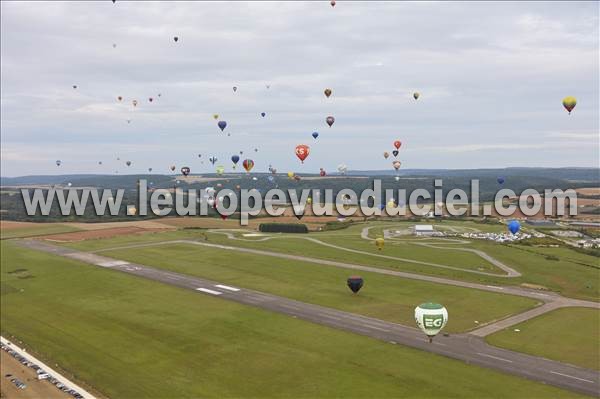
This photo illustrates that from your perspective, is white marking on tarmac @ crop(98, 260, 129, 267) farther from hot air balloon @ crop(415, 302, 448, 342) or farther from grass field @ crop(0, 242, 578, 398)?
hot air balloon @ crop(415, 302, 448, 342)

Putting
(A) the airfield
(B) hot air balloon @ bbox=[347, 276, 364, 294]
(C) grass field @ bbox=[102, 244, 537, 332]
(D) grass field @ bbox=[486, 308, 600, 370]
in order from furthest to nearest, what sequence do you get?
1. (B) hot air balloon @ bbox=[347, 276, 364, 294]
2. (C) grass field @ bbox=[102, 244, 537, 332]
3. (D) grass field @ bbox=[486, 308, 600, 370]
4. (A) the airfield

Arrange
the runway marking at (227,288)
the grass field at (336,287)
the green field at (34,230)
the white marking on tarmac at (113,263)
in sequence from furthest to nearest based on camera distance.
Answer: the green field at (34,230) < the white marking on tarmac at (113,263) < the runway marking at (227,288) < the grass field at (336,287)

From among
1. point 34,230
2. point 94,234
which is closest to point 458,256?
point 94,234

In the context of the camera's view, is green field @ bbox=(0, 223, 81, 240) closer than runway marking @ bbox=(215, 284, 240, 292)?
No

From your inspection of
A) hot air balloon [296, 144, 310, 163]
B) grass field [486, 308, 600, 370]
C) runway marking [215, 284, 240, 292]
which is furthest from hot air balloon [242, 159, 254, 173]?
grass field [486, 308, 600, 370]

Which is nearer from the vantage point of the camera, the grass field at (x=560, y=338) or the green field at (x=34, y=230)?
the grass field at (x=560, y=338)

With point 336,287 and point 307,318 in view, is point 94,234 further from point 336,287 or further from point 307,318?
point 307,318

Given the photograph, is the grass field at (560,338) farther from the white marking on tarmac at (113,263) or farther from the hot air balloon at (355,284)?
the white marking on tarmac at (113,263)

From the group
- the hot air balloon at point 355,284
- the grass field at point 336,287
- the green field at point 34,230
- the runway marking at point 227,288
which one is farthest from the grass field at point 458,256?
the green field at point 34,230
